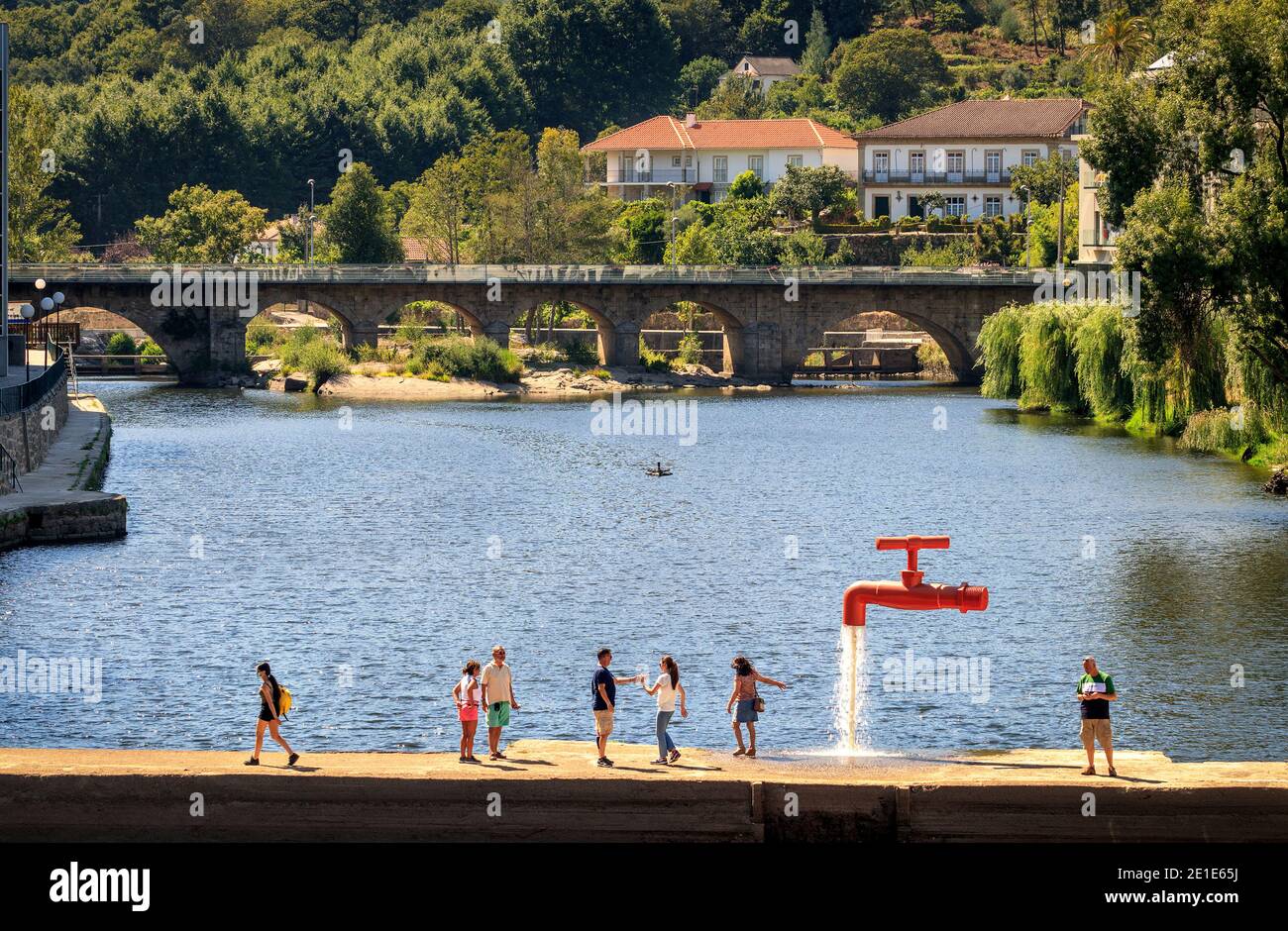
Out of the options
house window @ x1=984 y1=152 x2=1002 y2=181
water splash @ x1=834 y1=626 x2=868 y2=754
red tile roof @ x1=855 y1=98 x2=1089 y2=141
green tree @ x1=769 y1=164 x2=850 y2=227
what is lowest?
water splash @ x1=834 y1=626 x2=868 y2=754

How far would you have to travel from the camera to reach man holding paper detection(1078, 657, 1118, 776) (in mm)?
29312

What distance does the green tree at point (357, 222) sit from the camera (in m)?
149

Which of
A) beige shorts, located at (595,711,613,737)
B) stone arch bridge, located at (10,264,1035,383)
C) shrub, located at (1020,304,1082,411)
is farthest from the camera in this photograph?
stone arch bridge, located at (10,264,1035,383)

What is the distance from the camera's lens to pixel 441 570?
185 feet

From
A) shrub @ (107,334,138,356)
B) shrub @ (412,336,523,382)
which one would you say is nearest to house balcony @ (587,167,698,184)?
shrub @ (107,334,138,356)

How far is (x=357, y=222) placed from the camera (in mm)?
149500

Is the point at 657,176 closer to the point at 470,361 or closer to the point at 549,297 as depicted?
the point at 549,297

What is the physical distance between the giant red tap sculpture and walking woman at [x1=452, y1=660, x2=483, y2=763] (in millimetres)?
6183

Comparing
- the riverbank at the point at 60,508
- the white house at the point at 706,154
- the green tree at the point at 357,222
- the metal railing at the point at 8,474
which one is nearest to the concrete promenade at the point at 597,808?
the riverbank at the point at 60,508

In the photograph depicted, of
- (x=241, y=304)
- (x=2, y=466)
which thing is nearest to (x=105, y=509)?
(x=2, y=466)

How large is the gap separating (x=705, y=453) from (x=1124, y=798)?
61.2 meters

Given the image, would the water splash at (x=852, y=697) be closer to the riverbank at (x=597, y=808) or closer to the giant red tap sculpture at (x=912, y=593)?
the giant red tap sculpture at (x=912, y=593)

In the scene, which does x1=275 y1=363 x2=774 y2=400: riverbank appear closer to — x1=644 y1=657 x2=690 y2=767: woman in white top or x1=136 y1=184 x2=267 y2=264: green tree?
x1=136 y1=184 x2=267 y2=264: green tree
